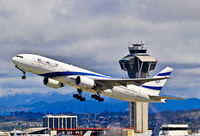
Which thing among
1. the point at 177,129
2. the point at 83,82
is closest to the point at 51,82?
the point at 83,82

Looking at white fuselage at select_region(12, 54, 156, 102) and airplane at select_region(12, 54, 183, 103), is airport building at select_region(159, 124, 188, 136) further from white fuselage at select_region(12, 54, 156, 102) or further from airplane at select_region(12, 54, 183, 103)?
white fuselage at select_region(12, 54, 156, 102)

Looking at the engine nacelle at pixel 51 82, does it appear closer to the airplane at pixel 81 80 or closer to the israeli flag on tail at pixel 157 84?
the airplane at pixel 81 80

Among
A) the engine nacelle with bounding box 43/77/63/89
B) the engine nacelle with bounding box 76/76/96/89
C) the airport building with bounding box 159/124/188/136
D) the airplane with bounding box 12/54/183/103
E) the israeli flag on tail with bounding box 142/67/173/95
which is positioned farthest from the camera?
the airport building with bounding box 159/124/188/136

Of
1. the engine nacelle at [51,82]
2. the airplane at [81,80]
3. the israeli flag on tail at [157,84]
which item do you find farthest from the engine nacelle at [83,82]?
the israeli flag on tail at [157,84]

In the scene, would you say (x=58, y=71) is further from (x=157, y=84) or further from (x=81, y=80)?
(x=157, y=84)

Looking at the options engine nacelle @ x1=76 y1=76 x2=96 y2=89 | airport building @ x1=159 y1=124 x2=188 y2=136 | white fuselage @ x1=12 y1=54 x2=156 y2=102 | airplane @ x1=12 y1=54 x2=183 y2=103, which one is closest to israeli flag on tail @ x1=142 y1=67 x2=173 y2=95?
airplane @ x1=12 y1=54 x2=183 y2=103

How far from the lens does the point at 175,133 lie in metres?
165

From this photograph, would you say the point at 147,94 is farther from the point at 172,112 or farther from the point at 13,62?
the point at 172,112

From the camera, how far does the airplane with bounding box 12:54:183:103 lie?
256 ft

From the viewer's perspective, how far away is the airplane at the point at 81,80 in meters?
78.1

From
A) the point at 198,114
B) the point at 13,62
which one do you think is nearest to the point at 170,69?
the point at 13,62

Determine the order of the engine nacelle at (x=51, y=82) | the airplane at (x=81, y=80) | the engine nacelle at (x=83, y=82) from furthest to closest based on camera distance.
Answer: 1. the engine nacelle at (x=51, y=82)
2. the engine nacelle at (x=83, y=82)
3. the airplane at (x=81, y=80)

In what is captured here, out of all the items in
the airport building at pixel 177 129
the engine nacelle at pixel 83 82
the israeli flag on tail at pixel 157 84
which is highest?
the israeli flag on tail at pixel 157 84

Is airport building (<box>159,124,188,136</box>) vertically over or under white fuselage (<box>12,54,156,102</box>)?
under
